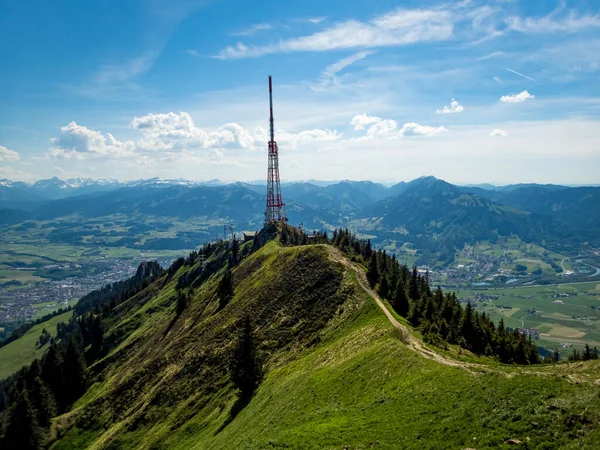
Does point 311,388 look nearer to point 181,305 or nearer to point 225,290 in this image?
point 225,290

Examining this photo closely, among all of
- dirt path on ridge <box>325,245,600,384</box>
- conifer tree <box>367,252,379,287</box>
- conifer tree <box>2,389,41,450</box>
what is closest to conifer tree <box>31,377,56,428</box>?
conifer tree <box>2,389,41,450</box>

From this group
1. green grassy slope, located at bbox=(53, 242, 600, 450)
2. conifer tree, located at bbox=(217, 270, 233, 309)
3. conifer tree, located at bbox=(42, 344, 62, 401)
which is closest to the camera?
green grassy slope, located at bbox=(53, 242, 600, 450)

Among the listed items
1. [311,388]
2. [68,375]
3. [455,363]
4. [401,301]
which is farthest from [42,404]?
[455,363]

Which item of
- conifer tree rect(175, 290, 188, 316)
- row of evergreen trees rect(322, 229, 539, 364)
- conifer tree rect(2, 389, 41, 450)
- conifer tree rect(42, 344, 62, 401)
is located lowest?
conifer tree rect(42, 344, 62, 401)

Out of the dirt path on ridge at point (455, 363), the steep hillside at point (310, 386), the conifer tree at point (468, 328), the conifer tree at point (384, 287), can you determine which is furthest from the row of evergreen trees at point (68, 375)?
the conifer tree at point (468, 328)

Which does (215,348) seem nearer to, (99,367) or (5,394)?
(99,367)

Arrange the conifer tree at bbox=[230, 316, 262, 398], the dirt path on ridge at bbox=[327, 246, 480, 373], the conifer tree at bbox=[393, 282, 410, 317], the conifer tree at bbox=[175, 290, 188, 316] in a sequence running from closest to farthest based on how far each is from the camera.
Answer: the dirt path on ridge at bbox=[327, 246, 480, 373] < the conifer tree at bbox=[230, 316, 262, 398] < the conifer tree at bbox=[393, 282, 410, 317] < the conifer tree at bbox=[175, 290, 188, 316]

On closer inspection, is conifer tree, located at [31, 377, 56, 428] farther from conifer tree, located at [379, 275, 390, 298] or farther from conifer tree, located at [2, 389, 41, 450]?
conifer tree, located at [379, 275, 390, 298]

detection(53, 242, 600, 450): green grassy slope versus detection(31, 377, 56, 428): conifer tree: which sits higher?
detection(53, 242, 600, 450): green grassy slope

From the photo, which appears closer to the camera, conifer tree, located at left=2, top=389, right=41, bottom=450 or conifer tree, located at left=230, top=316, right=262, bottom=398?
conifer tree, located at left=230, top=316, right=262, bottom=398
